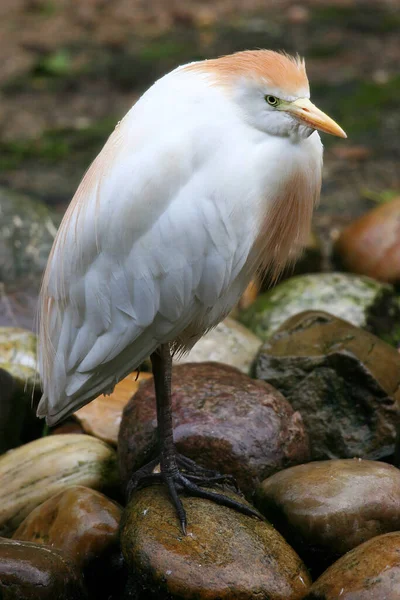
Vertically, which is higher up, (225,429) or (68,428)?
(225,429)

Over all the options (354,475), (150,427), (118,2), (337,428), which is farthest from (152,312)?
(118,2)

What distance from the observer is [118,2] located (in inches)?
504

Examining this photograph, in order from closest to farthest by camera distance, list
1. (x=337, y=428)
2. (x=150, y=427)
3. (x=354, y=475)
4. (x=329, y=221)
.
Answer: (x=354, y=475) → (x=150, y=427) → (x=337, y=428) → (x=329, y=221)

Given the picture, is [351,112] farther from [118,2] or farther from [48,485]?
[48,485]

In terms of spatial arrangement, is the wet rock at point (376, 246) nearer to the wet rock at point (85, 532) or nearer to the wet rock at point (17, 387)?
the wet rock at point (17, 387)

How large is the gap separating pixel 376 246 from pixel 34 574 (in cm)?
382

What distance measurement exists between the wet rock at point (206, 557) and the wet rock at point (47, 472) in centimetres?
67

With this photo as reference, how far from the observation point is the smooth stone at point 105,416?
15.0 ft

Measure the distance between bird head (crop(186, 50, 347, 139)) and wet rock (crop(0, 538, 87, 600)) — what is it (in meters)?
1.82

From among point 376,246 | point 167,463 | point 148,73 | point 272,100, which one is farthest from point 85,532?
point 148,73

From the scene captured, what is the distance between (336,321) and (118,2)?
31.3ft

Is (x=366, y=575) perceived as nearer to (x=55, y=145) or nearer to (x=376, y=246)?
(x=376, y=246)

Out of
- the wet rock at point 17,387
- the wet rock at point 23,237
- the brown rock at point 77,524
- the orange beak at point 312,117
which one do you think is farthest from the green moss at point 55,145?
the orange beak at point 312,117

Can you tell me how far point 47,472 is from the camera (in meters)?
4.22
